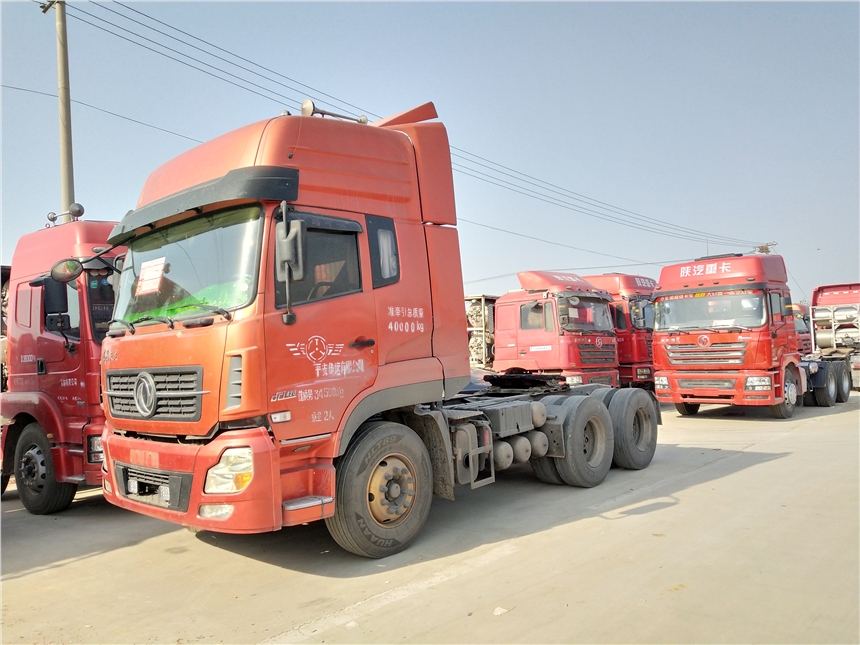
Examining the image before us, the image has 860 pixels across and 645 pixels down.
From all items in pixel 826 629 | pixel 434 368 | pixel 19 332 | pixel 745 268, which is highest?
pixel 745 268

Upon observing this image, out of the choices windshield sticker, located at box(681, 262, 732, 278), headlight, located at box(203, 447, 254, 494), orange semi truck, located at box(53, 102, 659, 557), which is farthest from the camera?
windshield sticker, located at box(681, 262, 732, 278)

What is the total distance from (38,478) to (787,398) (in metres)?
12.7

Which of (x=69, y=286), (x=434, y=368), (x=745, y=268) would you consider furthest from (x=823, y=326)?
(x=69, y=286)

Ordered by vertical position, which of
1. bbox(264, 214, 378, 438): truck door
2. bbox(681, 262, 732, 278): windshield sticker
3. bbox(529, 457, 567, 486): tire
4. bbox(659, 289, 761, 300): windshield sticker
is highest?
bbox(681, 262, 732, 278): windshield sticker

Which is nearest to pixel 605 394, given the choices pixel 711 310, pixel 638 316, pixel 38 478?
pixel 711 310

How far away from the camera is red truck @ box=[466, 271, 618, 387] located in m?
13.0

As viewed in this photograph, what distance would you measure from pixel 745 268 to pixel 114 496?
11442mm

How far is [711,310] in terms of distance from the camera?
1275 cm

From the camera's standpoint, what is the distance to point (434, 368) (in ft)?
18.4

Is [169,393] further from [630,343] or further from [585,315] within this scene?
[630,343]

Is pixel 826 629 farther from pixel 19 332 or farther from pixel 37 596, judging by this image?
pixel 19 332

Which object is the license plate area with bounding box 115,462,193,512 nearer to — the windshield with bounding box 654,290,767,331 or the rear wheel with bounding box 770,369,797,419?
the windshield with bounding box 654,290,767,331

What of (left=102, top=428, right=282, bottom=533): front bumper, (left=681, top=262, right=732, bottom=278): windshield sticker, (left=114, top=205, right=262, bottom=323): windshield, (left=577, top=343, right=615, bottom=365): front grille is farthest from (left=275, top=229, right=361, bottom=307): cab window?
(left=681, top=262, right=732, bottom=278): windshield sticker

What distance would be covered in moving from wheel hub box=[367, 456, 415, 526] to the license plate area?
4.28 ft
